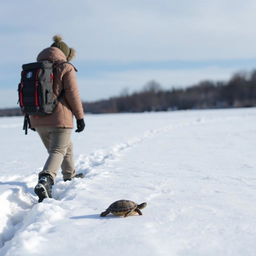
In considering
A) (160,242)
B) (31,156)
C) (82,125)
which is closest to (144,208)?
(160,242)

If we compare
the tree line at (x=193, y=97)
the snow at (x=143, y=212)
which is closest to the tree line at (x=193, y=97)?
the tree line at (x=193, y=97)

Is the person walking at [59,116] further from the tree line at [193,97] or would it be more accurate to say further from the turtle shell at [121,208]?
the tree line at [193,97]

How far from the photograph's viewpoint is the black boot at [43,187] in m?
3.52

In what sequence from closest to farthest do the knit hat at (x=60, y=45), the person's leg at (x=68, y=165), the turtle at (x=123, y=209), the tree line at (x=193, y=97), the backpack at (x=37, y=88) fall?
the turtle at (x=123, y=209)
the backpack at (x=37, y=88)
the knit hat at (x=60, y=45)
the person's leg at (x=68, y=165)
the tree line at (x=193, y=97)

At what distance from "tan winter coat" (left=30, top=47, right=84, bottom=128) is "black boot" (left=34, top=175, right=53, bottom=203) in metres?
0.58

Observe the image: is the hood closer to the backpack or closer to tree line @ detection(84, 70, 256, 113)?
the backpack

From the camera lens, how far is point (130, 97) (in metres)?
102

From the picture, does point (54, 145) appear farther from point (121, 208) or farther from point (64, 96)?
point (121, 208)

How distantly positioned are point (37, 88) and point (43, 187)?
38.5 inches

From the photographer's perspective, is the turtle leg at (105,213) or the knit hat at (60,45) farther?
the knit hat at (60,45)

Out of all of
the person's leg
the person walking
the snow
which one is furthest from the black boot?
the person's leg

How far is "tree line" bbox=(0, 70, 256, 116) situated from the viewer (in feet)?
266

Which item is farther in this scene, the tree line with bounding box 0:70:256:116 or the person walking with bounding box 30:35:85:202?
the tree line with bounding box 0:70:256:116

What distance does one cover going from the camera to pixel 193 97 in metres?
89.4
